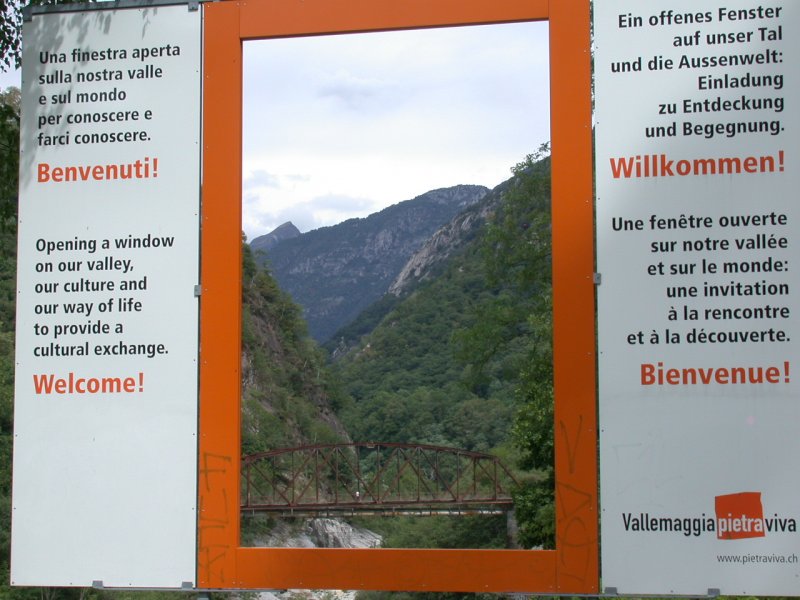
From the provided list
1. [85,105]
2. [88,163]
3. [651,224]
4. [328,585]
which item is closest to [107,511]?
[328,585]

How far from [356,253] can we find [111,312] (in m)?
88.1

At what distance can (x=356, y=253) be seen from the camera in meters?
92.4

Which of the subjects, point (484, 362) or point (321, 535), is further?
point (321, 535)

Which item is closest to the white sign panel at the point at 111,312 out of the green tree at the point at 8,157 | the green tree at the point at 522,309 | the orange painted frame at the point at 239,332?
the orange painted frame at the point at 239,332

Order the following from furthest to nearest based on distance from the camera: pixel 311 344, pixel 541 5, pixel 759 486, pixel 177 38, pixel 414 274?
pixel 414 274 → pixel 311 344 → pixel 177 38 → pixel 541 5 → pixel 759 486

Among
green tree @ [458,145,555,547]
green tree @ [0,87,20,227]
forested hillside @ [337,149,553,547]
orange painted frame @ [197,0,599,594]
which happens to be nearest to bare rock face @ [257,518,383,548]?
forested hillside @ [337,149,553,547]

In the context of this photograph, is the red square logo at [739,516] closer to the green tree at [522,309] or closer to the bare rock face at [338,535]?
the green tree at [522,309]

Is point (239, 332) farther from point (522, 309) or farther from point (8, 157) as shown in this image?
point (522, 309)

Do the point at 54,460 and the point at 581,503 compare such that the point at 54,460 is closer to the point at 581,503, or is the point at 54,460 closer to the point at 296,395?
the point at 581,503

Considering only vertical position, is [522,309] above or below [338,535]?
above

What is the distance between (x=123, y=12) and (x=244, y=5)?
2.14 ft

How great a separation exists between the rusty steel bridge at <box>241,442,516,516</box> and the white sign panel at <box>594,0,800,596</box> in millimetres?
18206

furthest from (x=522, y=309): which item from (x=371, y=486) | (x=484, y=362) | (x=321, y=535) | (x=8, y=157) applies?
(x=321, y=535)

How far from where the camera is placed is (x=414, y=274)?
76812mm
